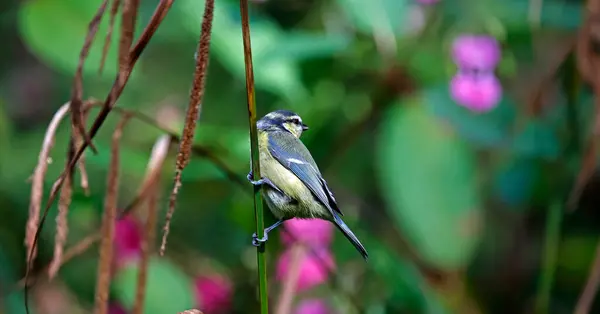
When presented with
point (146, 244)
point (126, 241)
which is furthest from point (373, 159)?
point (146, 244)

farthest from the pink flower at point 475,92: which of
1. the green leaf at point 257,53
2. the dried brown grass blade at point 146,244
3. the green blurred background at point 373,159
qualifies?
the dried brown grass blade at point 146,244

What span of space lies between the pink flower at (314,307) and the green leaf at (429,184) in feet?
0.72

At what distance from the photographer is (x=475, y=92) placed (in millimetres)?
1531

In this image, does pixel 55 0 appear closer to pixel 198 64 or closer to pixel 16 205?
pixel 16 205

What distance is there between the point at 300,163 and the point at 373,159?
3.64 ft

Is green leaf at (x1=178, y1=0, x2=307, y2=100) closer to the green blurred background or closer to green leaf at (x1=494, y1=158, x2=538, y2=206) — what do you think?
the green blurred background

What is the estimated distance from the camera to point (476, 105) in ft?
5.02

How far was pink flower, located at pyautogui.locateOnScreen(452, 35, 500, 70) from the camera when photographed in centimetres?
159

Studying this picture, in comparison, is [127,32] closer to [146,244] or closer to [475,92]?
[146,244]

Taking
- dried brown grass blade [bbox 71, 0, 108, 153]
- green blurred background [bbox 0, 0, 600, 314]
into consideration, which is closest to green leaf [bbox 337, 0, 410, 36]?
green blurred background [bbox 0, 0, 600, 314]

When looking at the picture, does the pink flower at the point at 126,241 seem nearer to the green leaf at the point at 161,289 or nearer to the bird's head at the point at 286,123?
the green leaf at the point at 161,289

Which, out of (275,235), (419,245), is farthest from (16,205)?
(419,245)

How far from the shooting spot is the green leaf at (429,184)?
4.58 ft

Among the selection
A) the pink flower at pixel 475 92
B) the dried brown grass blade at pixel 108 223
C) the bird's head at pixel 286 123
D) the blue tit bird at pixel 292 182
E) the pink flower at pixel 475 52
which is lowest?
the pink flower at pixel 475 92
